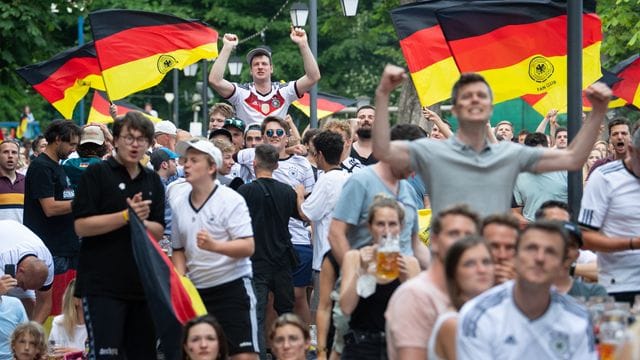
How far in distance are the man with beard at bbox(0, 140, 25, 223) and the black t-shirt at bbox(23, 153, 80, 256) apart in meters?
1.52

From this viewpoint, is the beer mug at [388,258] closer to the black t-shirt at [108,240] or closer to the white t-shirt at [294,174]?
the black t-shirt at [108,240]

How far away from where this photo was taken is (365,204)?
987 cm

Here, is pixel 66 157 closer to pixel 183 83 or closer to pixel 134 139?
pixel 134 139

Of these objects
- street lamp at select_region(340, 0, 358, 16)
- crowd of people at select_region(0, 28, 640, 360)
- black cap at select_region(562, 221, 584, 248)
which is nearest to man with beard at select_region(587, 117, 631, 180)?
crowd of people at select_region(0, 28, 640, 360)

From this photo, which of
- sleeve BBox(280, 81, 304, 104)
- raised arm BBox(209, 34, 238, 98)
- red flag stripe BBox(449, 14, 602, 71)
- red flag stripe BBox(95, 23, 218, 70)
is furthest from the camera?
red flag stripe BBox(95, 23, 218, 70)

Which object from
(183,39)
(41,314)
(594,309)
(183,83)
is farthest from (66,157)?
(183,83)

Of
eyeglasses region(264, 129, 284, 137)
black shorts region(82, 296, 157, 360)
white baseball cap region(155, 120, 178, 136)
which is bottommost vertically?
black shorts region(82, 296, 157, 360)

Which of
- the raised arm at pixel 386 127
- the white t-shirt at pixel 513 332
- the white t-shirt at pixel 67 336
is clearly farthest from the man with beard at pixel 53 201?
the white t-shirt at pixel 513 332

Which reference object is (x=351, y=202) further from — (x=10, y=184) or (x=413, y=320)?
(x=10, y=184)

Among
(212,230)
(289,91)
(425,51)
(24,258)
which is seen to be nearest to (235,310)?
(212,230)

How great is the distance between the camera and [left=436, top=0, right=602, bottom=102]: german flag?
13.3 meters

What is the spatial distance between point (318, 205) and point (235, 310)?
2.11 meters

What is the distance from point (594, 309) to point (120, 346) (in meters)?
3.70

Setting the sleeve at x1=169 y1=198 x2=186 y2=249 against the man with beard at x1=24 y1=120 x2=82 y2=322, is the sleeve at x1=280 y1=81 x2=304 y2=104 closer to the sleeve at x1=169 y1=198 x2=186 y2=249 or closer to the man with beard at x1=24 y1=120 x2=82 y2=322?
the man with beard at x1=24 y1=120 x2=82 y2=322
